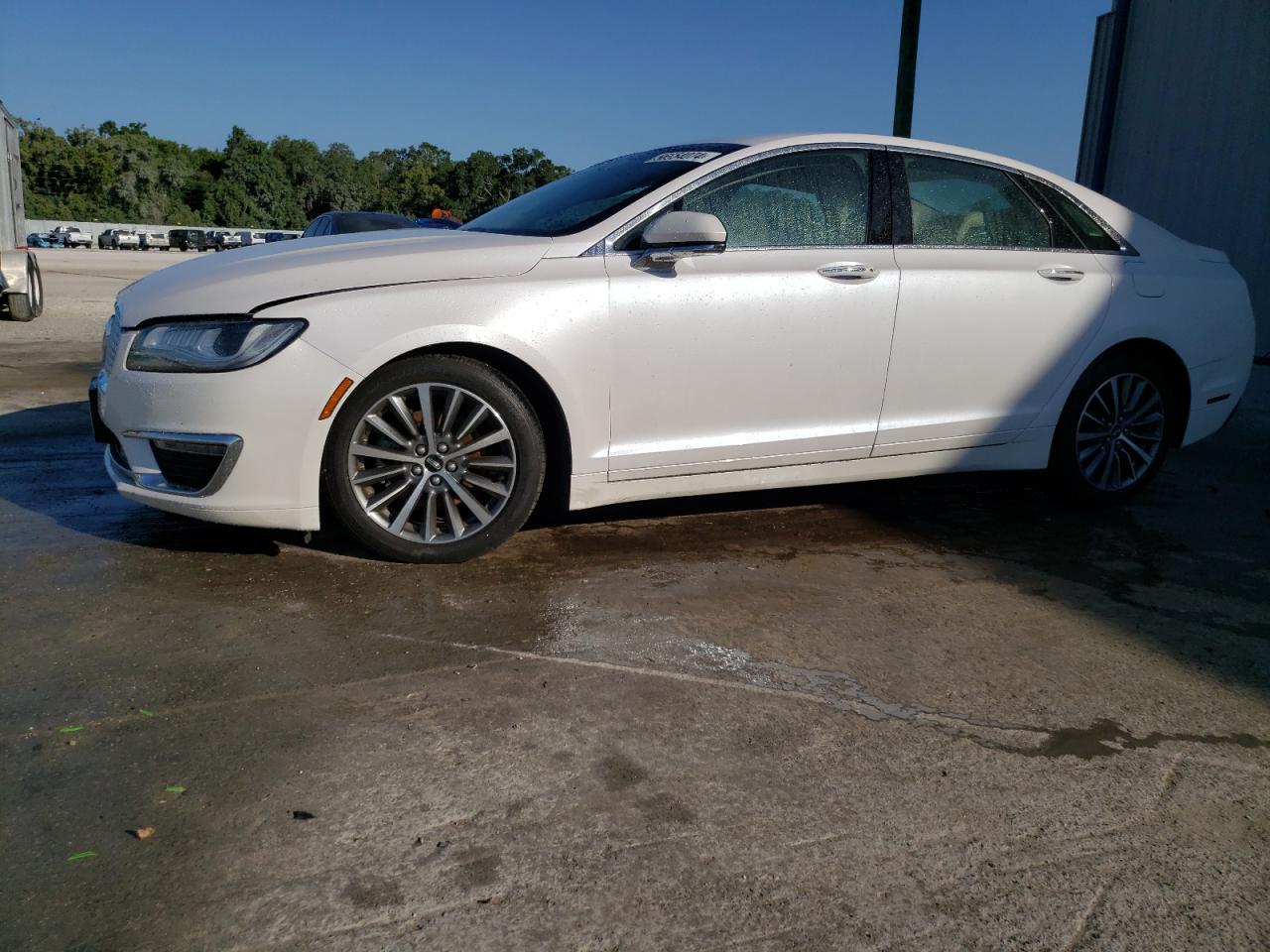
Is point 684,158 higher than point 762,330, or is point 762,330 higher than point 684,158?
point 684,158

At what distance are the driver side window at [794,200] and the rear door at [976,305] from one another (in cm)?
21

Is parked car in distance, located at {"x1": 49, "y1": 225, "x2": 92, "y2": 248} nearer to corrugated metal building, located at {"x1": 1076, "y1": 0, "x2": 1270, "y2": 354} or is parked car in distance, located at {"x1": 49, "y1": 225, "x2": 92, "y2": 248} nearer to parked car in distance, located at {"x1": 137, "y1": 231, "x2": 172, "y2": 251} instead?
parked car in distance, located at {"x1": 137, "y1": 231, "x2": 172, "y2": 251}

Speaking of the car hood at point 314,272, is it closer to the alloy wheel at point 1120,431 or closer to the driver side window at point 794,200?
the driver side window at point 794,200

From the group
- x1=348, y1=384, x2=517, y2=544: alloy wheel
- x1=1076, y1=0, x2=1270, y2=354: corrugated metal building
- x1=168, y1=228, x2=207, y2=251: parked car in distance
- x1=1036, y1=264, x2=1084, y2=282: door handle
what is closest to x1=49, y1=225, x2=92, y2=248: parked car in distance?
x1=168, y1=228, x2=207, y2=251: parked car in distance

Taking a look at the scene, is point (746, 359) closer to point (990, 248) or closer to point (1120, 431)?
point (990, 248)

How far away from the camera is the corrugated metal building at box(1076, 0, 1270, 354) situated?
11195 mm

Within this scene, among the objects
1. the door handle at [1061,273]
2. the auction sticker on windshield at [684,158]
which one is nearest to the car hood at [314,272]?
the auction sticker on windshield at [684,158]

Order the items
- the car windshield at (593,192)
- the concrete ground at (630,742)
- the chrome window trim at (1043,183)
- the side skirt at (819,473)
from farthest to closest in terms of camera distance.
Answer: the chrome window trim at (1043,183) < the car windshield at (593,192) < the side skirt at (819,473) < the concrete ground at (630,742)

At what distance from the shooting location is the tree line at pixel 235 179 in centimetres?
9756

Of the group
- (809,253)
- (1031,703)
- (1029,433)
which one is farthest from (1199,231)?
(1031,703)

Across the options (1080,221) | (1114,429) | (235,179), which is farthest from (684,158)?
(235,179)

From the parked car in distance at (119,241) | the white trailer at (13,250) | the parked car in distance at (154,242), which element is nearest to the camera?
the white trailer at (13,250)

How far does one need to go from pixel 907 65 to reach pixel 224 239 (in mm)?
74632

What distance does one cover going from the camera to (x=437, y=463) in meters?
3.77
